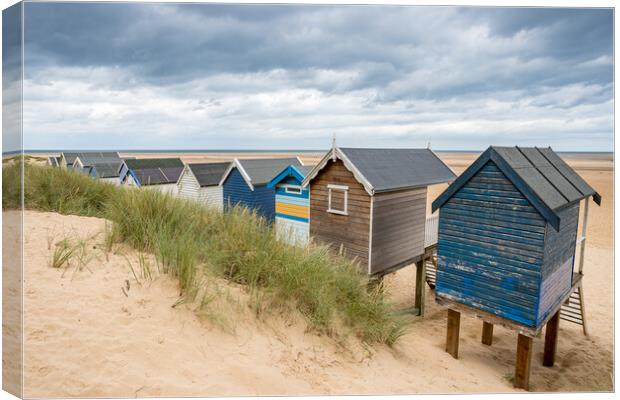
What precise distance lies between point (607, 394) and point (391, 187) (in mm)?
6443

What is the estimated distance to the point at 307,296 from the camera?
6.73 m

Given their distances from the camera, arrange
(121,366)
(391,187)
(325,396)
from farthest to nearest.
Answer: (391,187) < (325,396) < (121,366)

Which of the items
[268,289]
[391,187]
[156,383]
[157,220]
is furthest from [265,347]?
[391,187]

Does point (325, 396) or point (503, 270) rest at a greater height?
point (503, 270)

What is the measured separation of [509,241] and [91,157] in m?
31.3

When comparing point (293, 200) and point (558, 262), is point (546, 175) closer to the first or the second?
point (558, 262)

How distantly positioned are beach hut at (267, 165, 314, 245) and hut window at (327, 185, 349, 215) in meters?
1.07

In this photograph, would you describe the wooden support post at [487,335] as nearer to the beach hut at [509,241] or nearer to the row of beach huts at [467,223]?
the row of beach huts at [467,223]

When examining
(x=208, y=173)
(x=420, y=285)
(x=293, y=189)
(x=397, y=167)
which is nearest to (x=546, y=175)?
(x=397, y=167)

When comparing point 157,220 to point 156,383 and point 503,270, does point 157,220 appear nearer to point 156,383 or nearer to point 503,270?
point 156,383

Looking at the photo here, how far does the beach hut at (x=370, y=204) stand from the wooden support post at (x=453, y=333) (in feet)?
8.45

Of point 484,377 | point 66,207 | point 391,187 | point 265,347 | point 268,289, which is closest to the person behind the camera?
point 265,347

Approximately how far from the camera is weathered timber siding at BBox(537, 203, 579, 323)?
26.0ft

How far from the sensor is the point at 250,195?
17750mm
